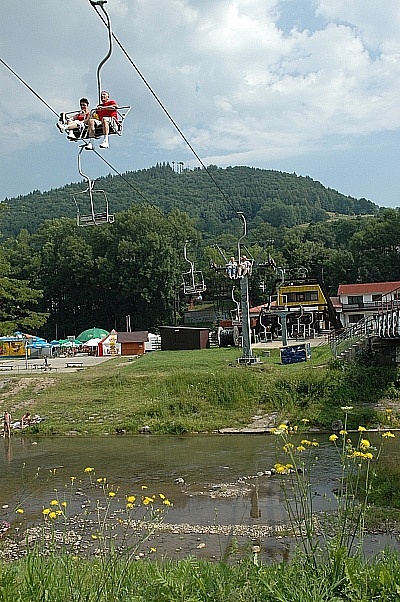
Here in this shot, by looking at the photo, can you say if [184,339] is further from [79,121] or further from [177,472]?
[79,121]

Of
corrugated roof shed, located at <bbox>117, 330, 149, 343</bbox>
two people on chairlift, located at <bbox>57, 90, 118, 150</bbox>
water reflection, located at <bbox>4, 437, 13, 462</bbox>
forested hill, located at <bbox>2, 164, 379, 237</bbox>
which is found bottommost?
water reflection, located at <bbox>4, 437, 13, 462</bbox>

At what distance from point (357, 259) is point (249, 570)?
289ft

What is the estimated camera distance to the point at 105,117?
1087 cm

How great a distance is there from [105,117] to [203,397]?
22.6 meters

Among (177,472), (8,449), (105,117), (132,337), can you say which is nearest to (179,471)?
(177,472)

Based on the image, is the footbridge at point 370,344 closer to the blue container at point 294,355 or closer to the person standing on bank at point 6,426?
the blue container at point 294,355

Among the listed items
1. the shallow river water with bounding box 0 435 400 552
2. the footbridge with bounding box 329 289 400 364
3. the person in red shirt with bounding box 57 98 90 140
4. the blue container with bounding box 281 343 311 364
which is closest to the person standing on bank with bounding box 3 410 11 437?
the shallow river water with bounding box 0 435 400 552

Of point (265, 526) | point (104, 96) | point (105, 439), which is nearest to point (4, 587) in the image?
point (104, 96)

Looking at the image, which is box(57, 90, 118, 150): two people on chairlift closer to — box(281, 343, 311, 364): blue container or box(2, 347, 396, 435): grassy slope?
box(2, 347, 396, 435): grassy slope

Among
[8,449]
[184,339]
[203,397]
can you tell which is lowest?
[8,449]

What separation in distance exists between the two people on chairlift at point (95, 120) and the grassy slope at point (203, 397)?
20.0 m

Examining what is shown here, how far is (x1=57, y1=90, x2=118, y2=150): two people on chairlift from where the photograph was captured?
1084cm

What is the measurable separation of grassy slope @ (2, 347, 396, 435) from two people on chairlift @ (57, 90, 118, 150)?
20027 mm

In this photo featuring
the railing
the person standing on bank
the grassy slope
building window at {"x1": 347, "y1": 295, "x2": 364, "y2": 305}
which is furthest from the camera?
building window at {"x1": 347, "y1": 295, "x2": 364, "y2": 305}
